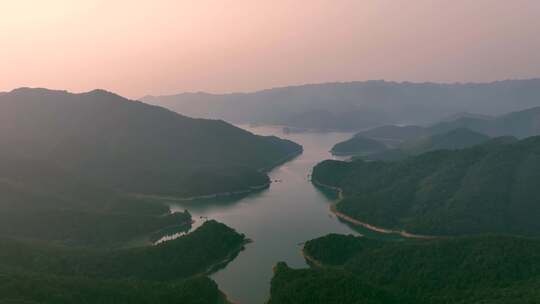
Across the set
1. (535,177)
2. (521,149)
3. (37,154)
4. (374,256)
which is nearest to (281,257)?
(374,256)

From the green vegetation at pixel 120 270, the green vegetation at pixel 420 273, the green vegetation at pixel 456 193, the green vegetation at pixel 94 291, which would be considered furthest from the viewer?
the green vegetation at pixel 456 193

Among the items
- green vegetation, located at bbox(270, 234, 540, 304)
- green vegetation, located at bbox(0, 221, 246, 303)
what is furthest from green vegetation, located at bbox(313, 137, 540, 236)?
green vegetation, located at bbox(0, 221, 246, 303)

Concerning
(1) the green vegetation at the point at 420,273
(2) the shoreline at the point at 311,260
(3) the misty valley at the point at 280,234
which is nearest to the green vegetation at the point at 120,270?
(3) the misty valley at the point at 280,234

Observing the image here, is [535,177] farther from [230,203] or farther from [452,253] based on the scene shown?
[230,203]

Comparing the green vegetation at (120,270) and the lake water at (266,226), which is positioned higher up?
the green vegetation at (120,270)

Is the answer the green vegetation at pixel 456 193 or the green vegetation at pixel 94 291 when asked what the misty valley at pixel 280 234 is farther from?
the green vegetation at pixel 456 193

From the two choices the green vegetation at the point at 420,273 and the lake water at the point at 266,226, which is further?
the lake water at the point at 266,226

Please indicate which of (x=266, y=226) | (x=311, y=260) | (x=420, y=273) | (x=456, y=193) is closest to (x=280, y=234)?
(x=266, y=226)
